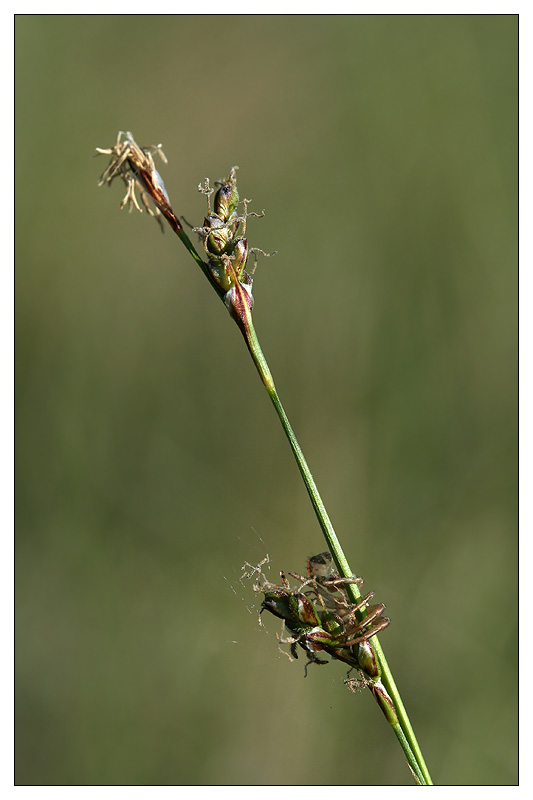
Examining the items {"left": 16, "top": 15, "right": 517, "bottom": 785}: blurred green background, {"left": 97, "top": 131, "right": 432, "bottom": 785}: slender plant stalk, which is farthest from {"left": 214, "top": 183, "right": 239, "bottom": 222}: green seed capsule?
{"left": 16, "top": 15, "right": 517, "bottom": 785}: blurred green background

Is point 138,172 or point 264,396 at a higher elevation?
point 138,172

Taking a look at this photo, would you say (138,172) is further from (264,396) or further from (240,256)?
(264,396)

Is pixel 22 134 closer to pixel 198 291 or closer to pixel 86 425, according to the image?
pixel 198 291

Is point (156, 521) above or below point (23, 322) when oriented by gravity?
below

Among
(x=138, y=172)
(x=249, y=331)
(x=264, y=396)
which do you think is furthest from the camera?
(x=264, y=396)

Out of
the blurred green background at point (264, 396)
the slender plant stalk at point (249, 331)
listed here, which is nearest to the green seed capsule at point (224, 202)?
the slender plant stalk at point (249, 331)

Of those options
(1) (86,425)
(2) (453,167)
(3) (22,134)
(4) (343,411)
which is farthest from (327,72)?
(1) (86,425)

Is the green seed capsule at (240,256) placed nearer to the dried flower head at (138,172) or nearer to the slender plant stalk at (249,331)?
the slender plant stalk at (249,331)

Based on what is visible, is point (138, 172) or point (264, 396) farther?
point (264, 396)

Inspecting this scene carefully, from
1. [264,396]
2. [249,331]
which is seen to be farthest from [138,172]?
[264,396]
